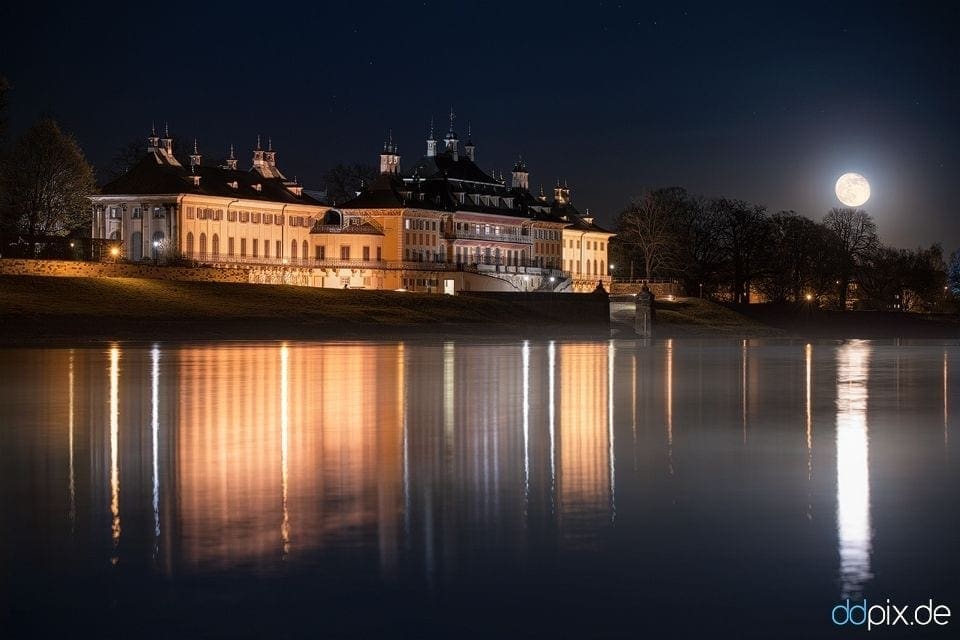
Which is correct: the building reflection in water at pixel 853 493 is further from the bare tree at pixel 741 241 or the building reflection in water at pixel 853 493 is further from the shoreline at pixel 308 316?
the bare tree at pixel 741 241

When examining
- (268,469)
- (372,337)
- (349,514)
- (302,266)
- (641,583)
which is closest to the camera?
(641,583)

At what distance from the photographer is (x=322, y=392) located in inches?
1168

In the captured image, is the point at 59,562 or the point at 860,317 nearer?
the point at 59,562

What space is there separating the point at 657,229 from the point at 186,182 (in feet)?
137

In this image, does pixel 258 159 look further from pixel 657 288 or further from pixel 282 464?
pixel 282 464

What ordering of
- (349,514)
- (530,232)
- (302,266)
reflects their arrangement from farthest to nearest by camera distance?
(530,232)
(302,266)
(349,514)

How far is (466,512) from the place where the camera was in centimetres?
1448

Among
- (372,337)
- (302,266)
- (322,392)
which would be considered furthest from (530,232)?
(322,392)

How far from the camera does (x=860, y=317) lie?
116188 mm

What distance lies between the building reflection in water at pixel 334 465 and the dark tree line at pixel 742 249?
94.5 m

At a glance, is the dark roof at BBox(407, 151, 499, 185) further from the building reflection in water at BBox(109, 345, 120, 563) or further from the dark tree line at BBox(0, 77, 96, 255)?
the building reflection in water at BBox(109, 345, 120, 563)

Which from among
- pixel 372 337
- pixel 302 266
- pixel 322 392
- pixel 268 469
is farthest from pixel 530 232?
pixel 268 469

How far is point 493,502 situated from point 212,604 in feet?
15.7

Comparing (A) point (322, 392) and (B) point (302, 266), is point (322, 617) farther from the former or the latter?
(B) point (302, 266)
